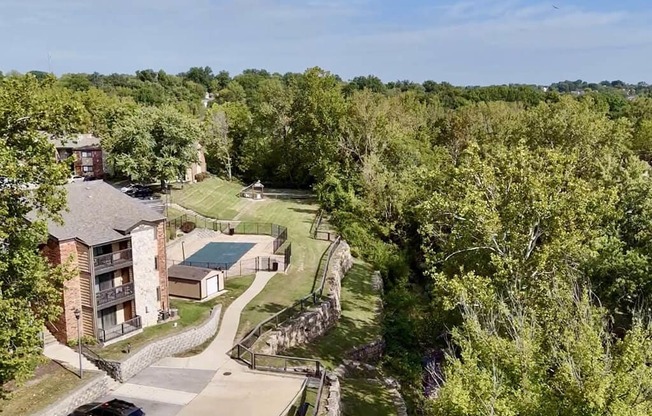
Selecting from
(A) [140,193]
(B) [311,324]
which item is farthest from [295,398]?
(A) [140,193]

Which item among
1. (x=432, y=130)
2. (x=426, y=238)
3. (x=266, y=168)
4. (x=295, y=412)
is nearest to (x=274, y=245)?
(x=426, y=238)

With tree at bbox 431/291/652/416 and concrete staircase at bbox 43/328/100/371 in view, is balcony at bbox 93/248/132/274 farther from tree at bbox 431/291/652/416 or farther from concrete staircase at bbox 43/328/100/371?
tree at bbox 431/291/652/416

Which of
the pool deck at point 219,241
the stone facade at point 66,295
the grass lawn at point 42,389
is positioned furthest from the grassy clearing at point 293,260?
the grass lawn at point 42,389

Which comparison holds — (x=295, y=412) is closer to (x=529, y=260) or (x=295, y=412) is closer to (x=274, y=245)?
(x=529, y=260)

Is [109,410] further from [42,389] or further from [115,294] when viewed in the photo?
[115,294]

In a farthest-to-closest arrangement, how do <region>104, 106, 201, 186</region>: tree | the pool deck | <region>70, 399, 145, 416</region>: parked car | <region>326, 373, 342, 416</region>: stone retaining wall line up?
<region>104, 106, 201, 186</region>: tree → the pool deck → <region>326, 373, 342, 416</region>: stone retaining wall → <region>70, 399, 145, 416</region>: parked car

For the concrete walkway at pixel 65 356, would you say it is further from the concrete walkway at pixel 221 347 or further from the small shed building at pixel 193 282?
the small shed building at pixel 193 282

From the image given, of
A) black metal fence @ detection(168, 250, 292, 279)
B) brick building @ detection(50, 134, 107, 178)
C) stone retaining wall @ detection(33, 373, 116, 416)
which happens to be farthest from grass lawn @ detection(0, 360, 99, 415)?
brick building @ detection(50, 134, 107, 178)

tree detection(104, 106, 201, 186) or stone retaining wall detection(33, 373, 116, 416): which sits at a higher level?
tree detection(104, 106, 201, 186)
